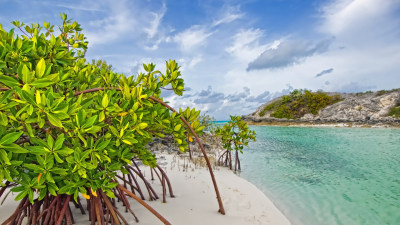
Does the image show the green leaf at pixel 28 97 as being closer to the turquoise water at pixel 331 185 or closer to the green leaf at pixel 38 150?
the green leaf at pixel 38 150

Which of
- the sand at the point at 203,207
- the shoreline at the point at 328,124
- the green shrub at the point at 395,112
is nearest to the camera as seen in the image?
the sand at the point at 203,207

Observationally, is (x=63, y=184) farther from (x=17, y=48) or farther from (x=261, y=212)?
(x=261, y=212)

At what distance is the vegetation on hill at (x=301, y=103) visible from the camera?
44.7 metres

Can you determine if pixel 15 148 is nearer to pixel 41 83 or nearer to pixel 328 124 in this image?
pixel 41 83

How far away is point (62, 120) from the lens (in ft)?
5.00

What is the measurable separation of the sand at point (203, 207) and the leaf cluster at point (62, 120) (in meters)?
1.27

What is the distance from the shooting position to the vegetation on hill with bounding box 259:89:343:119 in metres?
44.7

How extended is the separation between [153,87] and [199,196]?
2737 millimetres

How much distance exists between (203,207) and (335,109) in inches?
1790

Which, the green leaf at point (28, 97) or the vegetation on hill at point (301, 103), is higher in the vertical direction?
the vegetation on hill at point (301, 103)

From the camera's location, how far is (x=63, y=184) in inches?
76.0

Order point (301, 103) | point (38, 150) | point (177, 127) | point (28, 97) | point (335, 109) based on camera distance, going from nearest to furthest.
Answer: point (28, 97)
point (38, 150)
point (177, 127)
point (335, 109)
point (301, 103)

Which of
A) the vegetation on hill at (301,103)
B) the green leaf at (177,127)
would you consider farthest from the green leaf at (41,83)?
the vegetation on hill at (301,103)

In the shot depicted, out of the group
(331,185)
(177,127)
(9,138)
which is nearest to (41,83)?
(9,138)
